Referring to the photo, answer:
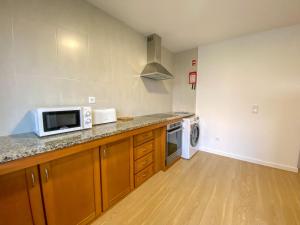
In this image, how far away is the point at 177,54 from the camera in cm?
362

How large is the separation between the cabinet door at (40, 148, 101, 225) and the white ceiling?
1887 millimetres

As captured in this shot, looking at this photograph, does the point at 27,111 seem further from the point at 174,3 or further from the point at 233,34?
the point at 233,34

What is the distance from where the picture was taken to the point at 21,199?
0.95m

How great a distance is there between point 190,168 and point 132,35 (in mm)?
2560

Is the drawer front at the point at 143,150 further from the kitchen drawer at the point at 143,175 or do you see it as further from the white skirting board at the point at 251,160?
the white skirting board at the point at 251,160

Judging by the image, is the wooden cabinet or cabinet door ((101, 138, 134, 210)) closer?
the wooden cabinet

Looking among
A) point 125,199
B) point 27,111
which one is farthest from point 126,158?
point 27,111

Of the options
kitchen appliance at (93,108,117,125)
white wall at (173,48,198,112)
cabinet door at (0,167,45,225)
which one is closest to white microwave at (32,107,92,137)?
kitchen appliance at (93,108,117,125)

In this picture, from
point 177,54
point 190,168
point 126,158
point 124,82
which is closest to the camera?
point 126,158

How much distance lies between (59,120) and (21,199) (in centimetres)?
63

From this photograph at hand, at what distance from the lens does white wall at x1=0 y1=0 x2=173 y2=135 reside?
1238 mm

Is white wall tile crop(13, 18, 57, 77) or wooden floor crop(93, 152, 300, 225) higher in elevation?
white wall tile crop(13, 18, 57, 77)

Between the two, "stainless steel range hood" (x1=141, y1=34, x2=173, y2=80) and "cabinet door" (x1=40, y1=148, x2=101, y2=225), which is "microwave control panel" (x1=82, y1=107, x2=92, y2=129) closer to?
"cabinet door" (x1=40, y1=148, x2=101, y2=225)

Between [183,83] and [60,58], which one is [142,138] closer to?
[60,58]
